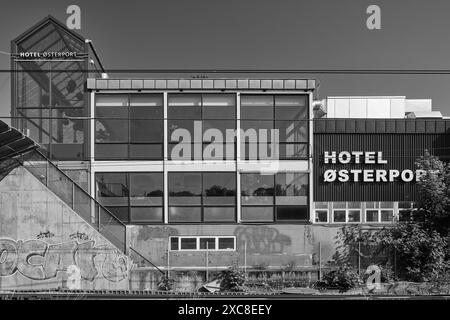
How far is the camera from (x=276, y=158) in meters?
21.0

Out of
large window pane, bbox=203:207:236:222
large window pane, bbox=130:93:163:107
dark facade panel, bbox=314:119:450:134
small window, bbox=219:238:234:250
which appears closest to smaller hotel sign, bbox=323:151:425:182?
dark facade panel, bbox=314:119:450:134

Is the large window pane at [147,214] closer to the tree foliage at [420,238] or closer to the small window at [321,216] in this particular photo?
the small window at [321,216]

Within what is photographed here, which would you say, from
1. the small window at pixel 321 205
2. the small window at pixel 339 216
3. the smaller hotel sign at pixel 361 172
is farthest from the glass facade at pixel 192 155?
the smaller hotel sign at pixel 361 172

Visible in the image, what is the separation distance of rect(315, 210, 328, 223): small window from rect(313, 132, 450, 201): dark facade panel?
65cm

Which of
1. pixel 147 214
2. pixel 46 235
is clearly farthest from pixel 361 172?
pixel 46 235

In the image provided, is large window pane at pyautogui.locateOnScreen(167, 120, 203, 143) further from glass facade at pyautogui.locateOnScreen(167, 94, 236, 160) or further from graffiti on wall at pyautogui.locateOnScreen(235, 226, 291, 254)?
graffiti on wall at pyautogui.locateOnScreen(235, 226, 291, 254)

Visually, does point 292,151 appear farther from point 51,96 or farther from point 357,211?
point 51,96

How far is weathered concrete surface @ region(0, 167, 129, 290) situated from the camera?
1694 cm

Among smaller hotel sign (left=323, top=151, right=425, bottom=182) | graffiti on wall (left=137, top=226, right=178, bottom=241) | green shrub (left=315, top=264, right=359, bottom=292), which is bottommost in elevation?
green shrub (left=315, top=264, right=359, bottom=292)

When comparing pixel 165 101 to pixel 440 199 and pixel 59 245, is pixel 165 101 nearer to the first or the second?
pixel 59 245

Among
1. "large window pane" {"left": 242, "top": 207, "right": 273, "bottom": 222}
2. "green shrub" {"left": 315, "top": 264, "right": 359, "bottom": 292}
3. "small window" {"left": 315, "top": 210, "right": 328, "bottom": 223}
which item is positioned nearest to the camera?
"green shrub" {"left": 315, "top": 264, "right": 359, "bottom": 292}

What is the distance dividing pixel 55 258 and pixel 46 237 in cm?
92

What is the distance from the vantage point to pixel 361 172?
2164cm

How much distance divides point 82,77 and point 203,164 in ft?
24.6
